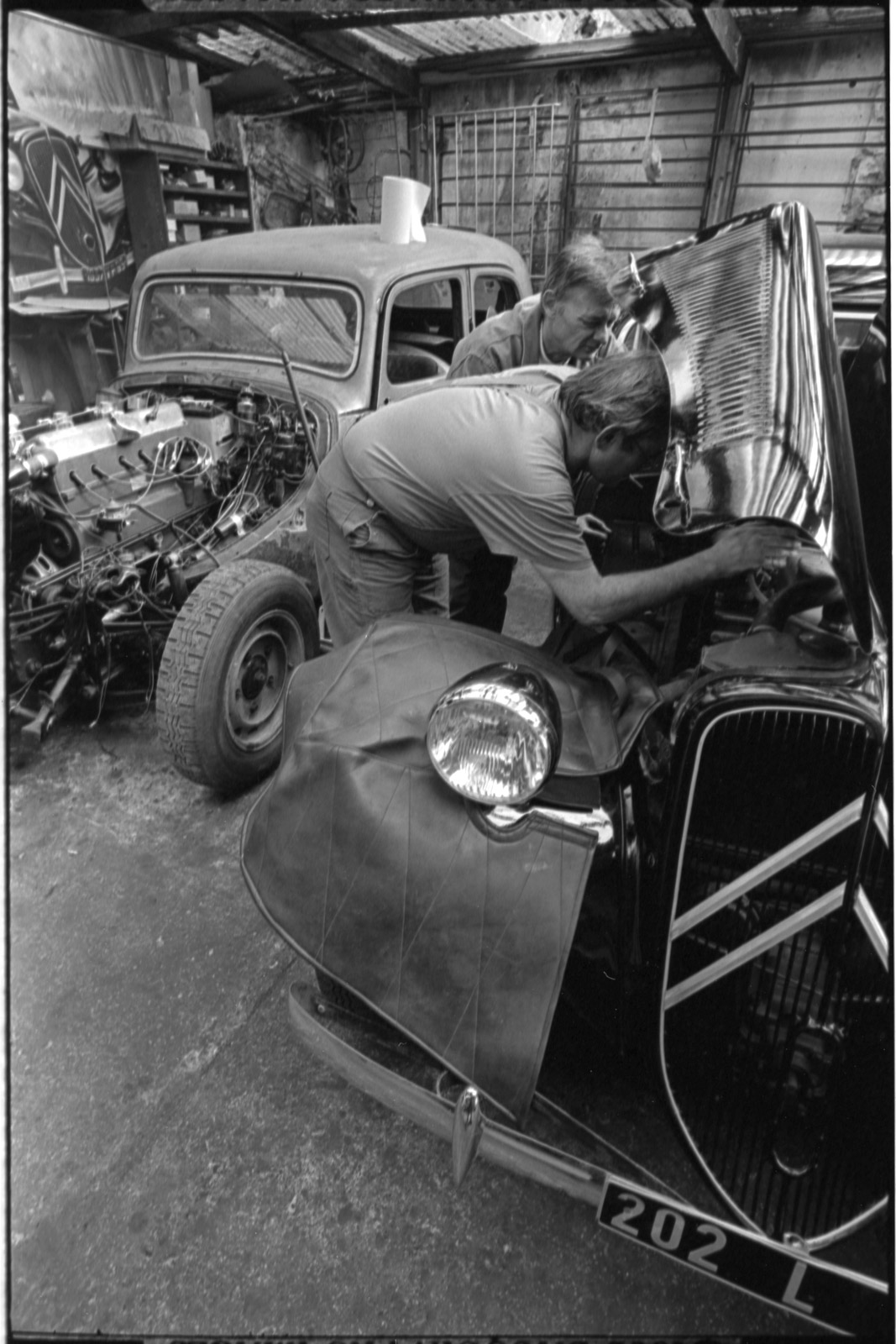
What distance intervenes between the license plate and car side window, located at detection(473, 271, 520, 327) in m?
4.17

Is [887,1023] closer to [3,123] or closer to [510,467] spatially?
[510,467]

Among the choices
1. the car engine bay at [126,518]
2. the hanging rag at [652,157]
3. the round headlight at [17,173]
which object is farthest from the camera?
the hanging rag at [652,157]

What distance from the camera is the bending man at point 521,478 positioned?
5.16 feet

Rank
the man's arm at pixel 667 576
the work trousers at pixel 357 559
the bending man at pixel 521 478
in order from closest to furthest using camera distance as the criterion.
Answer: the man's arm at pixel 667 576
the bending man at pixel 521 478
the work trousers at pixel 357 559

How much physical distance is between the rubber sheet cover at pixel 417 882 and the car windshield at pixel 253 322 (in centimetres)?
271

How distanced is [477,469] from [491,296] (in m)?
3.26

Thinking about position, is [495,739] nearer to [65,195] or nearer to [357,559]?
[357,559]

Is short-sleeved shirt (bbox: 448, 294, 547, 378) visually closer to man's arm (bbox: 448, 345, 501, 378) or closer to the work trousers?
man's arm (bbox: 448, 345, 501, 378)

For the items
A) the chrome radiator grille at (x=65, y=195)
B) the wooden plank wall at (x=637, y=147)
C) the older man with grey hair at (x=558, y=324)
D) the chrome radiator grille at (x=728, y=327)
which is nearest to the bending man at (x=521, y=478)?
the chrome radiator grille at (x=728, y=327)

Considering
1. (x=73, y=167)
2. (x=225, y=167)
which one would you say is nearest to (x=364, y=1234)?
(x=73, y=167)

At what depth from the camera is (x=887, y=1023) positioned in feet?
3.59

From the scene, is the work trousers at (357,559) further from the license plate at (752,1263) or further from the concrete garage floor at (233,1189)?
the license plate at (752,1263)

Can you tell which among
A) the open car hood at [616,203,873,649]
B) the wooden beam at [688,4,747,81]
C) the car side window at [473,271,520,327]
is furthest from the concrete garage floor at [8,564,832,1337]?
the wooden beam at [688,4,747,81]

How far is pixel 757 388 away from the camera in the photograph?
1262 millimetres
